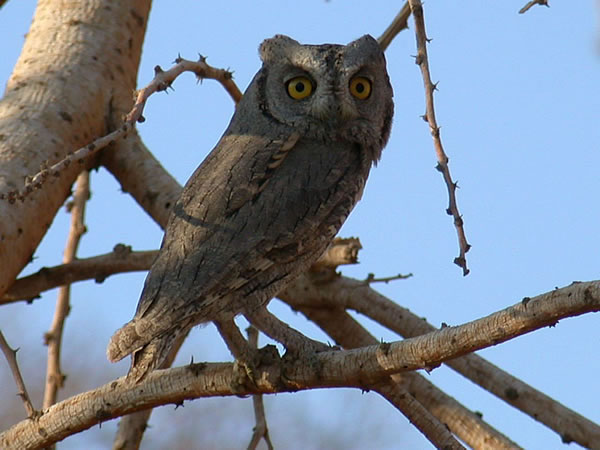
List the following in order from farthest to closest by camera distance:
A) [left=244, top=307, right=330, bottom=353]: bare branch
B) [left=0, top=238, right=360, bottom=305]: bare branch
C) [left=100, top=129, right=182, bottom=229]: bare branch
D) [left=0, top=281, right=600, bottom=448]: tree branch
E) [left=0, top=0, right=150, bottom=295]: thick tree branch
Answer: [left=100, top=129, right=182, bottom=229]: bare branch → [left=0, top=238, right=360, bottom=305]: bare branch → [left=0, top=0, right=150, bottom=295]: thick tree branch → [left=244, top=307, right=330, bottom=353]: bare branch → [left=0, top=281, right=600, bottom=448]: tree branch

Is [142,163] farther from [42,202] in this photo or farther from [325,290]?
[325,290]

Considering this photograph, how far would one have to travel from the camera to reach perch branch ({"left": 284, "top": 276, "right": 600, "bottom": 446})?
15.3 feet

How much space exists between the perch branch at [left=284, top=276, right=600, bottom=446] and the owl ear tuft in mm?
1204

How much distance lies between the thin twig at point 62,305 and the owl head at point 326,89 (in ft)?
5.01

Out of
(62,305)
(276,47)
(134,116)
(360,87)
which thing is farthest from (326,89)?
(62,305)

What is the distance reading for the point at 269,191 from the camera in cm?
426

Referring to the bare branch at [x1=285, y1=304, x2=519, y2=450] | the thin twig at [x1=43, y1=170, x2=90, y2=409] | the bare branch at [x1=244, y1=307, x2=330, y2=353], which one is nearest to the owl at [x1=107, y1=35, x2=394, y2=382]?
the bare branch at [x1=244, y1=307, x2=330, y2=353]

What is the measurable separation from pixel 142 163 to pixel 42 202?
0.69m

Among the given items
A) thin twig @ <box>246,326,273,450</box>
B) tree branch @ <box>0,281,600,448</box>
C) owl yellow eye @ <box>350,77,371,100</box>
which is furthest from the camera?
owl yellow eye @ <box>350,77,371,100</box>

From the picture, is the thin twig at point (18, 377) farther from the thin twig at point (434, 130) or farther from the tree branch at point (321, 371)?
the thin twig at point (434, 130)

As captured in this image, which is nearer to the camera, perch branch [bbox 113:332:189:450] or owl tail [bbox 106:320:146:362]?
owl tail [bbox 106:320:146:362]

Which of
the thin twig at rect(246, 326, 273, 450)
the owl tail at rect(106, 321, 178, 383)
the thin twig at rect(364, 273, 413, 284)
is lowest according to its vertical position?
the owl tail at rect(106, 321, 178, 383)

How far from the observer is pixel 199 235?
4.06 metres

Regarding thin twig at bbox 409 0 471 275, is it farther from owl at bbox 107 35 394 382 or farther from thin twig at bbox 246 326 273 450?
thin twig at bbox 246 326 273 450
